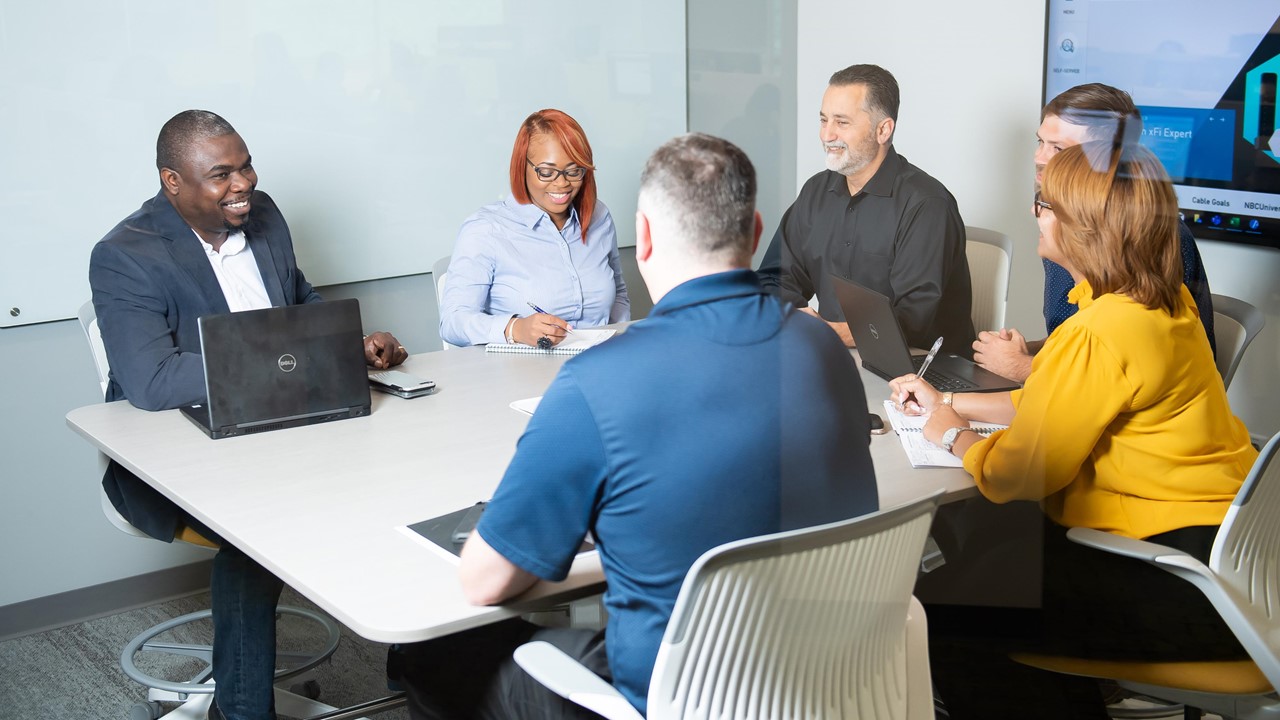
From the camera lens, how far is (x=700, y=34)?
2623 mm

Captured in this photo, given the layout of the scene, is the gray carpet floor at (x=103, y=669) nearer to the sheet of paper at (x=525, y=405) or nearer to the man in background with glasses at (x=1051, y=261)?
the sheet of paper at (x=525, y=405)

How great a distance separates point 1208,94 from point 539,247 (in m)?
1.74

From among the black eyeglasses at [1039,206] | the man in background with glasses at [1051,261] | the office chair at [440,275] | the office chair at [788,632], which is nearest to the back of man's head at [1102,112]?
the man in background with glasses at [1051,261]

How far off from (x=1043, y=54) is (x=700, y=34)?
2.70ft

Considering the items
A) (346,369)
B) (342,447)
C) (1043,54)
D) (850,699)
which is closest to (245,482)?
(342,447)

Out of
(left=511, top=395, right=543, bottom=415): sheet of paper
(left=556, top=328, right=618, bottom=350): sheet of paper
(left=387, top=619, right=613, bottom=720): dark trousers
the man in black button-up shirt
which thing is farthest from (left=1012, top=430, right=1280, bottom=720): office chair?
(left=556, top=328, right=618, bottom=350): sheet of paper

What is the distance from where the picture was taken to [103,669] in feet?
9.28

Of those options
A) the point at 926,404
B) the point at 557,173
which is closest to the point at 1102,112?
the point at 926,404

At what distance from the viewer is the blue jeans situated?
225 centimetres

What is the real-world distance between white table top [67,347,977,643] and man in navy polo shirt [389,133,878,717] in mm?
105

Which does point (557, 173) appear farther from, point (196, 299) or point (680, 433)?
point (680, 433)

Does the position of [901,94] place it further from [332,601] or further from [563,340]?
[332,601]

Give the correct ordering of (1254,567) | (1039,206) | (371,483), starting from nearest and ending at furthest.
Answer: (1254,567) < (371,483) < (1039,206)

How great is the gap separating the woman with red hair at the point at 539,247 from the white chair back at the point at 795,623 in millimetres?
1672
